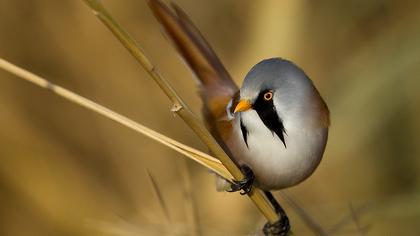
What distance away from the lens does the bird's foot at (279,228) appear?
9.80ft

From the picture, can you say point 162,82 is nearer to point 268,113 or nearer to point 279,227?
point 268,113

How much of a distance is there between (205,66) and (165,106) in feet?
4.76

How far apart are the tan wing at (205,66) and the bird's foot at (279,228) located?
0.45 metres

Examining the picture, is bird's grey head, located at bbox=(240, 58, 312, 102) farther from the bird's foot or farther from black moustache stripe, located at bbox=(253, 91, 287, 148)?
the bird's foot

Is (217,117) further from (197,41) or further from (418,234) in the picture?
(418,234)

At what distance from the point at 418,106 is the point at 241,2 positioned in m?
1.08

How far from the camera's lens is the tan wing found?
9.00ft

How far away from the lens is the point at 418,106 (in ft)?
13.2

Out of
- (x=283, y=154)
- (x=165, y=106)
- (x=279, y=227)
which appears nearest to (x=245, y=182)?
(x=283, y=154)

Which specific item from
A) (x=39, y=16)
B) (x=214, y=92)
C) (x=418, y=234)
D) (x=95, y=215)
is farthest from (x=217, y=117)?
(x=39, y=16)

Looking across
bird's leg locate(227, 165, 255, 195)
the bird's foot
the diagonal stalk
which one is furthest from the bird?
the bird's foot

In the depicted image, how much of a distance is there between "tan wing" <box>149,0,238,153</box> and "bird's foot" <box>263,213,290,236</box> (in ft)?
1.47

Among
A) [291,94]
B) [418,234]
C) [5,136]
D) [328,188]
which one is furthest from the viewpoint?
[328,188]

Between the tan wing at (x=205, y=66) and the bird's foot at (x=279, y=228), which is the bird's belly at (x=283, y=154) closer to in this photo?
the tan wing at (x=205, y=66)
